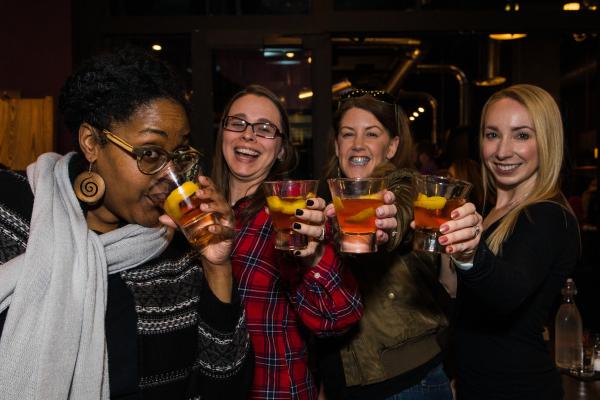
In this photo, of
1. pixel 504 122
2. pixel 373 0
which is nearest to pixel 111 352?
pixel 504 122

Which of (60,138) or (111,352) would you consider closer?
(111,352)

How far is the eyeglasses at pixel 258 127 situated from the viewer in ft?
7.27

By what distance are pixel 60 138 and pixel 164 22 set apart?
3.58ft

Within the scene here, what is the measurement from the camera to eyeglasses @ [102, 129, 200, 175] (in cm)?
145

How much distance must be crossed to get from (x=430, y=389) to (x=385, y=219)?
98 cm

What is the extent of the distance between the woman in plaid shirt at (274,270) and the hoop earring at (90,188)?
0.54 meters

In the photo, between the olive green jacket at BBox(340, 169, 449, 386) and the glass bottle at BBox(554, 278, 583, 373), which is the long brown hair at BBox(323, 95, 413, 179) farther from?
the glass bottle at BBox(554, 278, 583, 373)

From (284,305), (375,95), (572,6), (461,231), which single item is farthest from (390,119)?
(572,6)

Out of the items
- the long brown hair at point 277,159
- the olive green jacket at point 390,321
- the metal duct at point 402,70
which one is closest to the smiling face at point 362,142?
the long brown hair at point 277,159

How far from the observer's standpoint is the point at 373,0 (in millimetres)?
4125

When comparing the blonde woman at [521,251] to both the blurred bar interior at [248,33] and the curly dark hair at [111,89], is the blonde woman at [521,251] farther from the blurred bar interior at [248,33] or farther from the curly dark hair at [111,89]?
the blurred bar interior at [248,33]

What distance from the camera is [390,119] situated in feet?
7.83

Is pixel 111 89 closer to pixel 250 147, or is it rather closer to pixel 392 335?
pixel 250 147

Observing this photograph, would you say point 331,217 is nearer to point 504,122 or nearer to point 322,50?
point 504,122
